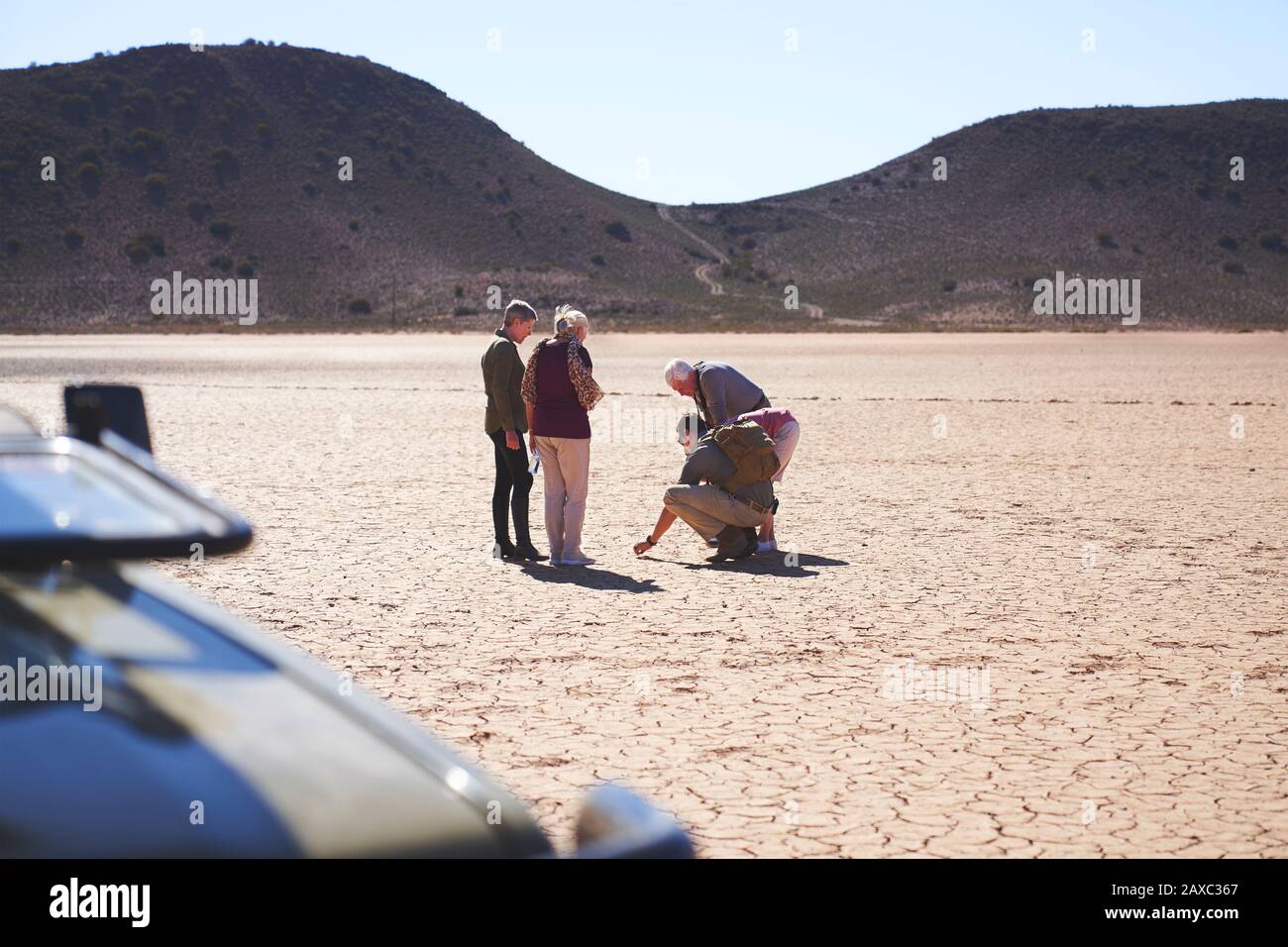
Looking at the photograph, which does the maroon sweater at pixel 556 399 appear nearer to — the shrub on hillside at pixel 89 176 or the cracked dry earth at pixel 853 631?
the cracked dry earth at pixel 853 631

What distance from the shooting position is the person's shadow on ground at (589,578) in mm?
8789

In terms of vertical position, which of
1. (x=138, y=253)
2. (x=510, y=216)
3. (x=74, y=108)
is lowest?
(x=138, y=253)

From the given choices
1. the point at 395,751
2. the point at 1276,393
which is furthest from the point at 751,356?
the point at 395,751

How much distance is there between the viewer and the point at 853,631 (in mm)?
A: 7547

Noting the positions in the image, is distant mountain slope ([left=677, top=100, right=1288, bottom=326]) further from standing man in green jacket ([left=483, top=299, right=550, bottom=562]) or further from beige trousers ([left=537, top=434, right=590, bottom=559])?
beige trousers ([left=537, top=434, right=590, bottom=559])

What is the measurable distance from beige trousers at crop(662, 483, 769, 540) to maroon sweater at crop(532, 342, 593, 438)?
2.82 ft

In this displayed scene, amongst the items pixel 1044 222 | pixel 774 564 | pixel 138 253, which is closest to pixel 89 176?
pixel 138 253

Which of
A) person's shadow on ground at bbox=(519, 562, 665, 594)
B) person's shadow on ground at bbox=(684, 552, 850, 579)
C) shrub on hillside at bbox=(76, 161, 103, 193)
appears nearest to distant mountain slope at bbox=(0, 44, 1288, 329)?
shrub on hillside at bbox=(76, 161, 103, 193)

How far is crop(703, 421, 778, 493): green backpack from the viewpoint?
9.42 m

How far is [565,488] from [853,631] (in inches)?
108

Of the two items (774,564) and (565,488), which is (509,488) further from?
(774,564)
